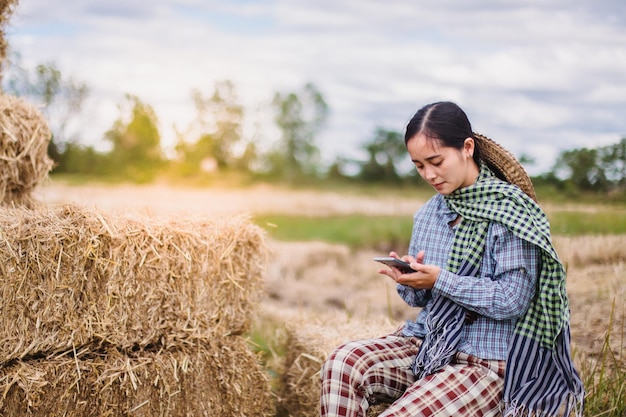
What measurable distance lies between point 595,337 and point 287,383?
1960 millimetres

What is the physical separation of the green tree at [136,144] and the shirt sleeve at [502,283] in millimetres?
7286

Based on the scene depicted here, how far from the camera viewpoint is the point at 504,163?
2.59 metres

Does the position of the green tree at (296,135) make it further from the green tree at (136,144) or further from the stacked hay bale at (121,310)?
the stacked hay bale at (121,310)

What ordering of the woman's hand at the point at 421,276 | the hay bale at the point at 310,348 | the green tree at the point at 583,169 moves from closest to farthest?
the woman's hand at the point at 421,276 < the hay bale at the point at 310,348 < the green tree at the point at 583,169

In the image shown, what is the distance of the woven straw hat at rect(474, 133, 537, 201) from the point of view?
2580mm

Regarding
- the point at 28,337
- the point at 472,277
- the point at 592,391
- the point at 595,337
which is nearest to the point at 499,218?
the point at 472,277

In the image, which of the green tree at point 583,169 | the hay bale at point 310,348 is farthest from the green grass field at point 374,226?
the hay bale at point 310,348

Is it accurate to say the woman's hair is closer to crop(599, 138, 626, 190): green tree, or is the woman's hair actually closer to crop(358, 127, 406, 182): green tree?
crop(599, 138, 626, 190): green tree

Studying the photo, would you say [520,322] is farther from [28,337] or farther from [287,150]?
[287,150]

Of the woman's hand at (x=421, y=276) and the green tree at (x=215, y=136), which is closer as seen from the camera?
the woman's hand at (x=421, y=276)

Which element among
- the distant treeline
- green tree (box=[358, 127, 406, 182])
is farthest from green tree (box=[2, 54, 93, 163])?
green tree (box=[358, 127, 406, 182])

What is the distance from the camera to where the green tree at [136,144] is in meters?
8.95

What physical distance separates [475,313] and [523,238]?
0.39 m

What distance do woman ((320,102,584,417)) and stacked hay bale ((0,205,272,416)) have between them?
100cm
